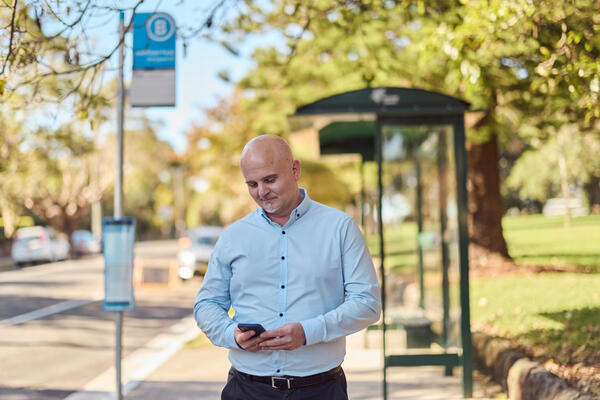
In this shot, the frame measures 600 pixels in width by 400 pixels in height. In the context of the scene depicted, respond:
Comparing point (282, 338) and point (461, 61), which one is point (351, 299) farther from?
point (461, 61)

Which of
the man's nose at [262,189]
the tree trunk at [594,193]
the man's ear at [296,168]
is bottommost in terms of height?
the man's nose at [262,189]

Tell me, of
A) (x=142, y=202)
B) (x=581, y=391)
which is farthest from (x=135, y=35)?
(x=142, y=202)

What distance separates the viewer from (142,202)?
81.9m

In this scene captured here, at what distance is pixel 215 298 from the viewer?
2.98 meters

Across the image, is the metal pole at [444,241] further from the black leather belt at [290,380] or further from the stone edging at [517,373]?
the black leather belt at [290,380]

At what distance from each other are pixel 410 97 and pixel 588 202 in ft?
178

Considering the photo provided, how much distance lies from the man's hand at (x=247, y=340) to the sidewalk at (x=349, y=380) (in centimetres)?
408

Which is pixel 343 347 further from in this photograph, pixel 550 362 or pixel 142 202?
pixel 142 202

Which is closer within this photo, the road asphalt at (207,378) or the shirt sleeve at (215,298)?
the shirt sleeve at (215,298)

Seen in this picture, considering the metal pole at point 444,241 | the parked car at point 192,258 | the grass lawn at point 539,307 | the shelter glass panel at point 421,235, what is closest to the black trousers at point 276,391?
the grass lawn at point 539,307

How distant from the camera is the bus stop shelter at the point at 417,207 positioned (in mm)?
6438

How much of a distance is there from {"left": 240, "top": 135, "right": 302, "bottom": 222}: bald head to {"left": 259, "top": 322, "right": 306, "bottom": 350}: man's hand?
505mm

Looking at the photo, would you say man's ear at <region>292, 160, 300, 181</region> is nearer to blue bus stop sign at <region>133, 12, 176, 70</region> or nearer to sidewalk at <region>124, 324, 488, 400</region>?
blue bus stop sign at <region>133, 12, 176, 70</region>

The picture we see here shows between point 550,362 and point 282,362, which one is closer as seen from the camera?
point 282,362
